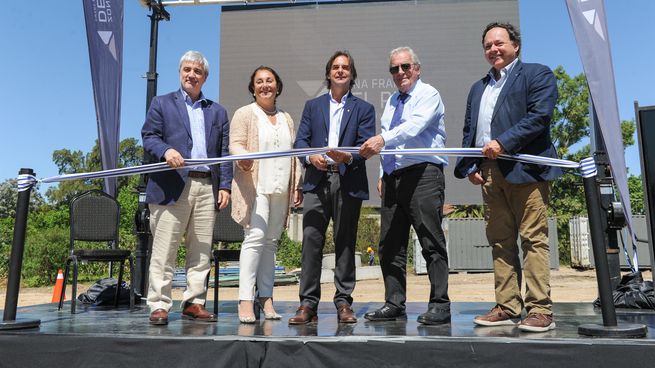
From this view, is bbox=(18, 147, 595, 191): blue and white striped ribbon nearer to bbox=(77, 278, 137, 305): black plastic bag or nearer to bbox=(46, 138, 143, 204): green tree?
bbox=(77, 278, 137, 305): black plastic bag

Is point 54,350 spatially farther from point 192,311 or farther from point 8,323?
point 192,311

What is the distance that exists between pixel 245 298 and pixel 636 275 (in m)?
3.60

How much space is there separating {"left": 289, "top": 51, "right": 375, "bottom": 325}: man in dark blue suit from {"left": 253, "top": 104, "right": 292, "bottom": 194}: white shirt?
12cm

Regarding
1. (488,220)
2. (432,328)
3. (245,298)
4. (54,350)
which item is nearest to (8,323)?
(54,350)

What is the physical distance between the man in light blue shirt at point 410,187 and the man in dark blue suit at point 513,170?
0.25 metres

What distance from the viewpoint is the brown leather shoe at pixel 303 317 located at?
332 cm

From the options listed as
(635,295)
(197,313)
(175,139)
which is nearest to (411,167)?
(175,139)

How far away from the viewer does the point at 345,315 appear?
11.2 ft

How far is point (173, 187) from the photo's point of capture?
11.5ft

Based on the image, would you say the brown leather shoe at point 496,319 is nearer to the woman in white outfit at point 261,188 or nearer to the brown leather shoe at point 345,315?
the brown leather shoe at point 345,315

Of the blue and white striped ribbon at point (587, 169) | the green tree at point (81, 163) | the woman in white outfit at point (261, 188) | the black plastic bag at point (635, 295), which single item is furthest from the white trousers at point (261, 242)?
the green tree at point (81, 163)

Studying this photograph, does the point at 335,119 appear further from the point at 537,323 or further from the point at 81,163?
the point at 81,163

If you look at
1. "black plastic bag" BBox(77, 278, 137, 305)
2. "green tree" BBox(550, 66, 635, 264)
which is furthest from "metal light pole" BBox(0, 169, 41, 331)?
"green tree" BBox(550, 66, 635, 264)

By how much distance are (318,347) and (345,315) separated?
718 mm
